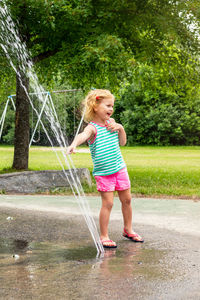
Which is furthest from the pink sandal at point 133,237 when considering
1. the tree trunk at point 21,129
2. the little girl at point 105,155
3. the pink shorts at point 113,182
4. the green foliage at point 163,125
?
the green foliage at point 163,125

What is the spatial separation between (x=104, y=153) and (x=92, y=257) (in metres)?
0.98

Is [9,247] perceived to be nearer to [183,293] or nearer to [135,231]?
[135,231]

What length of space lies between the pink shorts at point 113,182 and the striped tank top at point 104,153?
47mm

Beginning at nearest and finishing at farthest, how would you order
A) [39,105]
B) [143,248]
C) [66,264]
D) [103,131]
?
[66,264]
[143,248]
[103,131]
[39,105]

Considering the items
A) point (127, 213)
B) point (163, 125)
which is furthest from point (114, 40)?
point (163, 125)

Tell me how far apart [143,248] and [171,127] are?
3442 centimetres

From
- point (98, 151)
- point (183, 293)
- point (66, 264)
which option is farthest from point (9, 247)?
point (183, 293)

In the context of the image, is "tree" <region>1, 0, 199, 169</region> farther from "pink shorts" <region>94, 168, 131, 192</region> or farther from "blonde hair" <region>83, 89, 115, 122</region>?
"pink shorts" <region>94, 168, 131, 192</region>

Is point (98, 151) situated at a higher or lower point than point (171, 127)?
higher

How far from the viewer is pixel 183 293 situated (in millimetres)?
2674

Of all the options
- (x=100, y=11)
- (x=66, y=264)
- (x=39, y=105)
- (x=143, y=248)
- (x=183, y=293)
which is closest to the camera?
(x=183, y=293)

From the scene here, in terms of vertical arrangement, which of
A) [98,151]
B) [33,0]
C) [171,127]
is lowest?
[171,127]

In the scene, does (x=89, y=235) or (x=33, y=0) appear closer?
(x=89, y=235)

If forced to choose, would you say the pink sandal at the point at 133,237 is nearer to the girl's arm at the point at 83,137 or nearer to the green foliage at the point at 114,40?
the girl's arm at the point at 83,137
